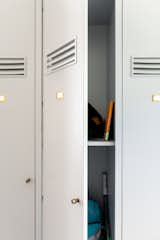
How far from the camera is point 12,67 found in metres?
1.82

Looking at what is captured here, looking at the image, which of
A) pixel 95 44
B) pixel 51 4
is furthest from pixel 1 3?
pixel 95 44

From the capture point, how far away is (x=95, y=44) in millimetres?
2045

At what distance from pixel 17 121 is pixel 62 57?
61 cm
